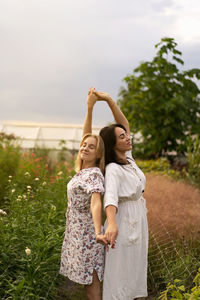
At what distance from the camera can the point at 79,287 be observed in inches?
161

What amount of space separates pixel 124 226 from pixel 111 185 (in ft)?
1.16

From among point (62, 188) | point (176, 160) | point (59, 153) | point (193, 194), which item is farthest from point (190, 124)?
point (62, 188)

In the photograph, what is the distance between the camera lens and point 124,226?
2.73 metres

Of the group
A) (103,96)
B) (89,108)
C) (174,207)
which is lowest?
(174,207)

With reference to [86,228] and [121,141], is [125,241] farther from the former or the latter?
[121,141]

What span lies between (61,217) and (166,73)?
25.7 feet

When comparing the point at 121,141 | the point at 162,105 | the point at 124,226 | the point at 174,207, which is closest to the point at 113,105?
the point at 121,141

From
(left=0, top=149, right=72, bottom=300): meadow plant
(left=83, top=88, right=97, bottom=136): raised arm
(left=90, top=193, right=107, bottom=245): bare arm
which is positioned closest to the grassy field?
(left=0, top=149, right=72, bottom=300): meadow plant

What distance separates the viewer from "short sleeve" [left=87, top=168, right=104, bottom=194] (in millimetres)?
2617

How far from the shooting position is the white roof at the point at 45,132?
16419 mm

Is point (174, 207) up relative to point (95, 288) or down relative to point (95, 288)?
up

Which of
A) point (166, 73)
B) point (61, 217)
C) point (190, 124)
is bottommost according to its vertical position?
point (61, 217)

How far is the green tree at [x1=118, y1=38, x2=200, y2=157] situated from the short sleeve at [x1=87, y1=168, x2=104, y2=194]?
8344 millimetres

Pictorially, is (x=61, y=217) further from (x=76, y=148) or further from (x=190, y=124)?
(x=76, y=148)
